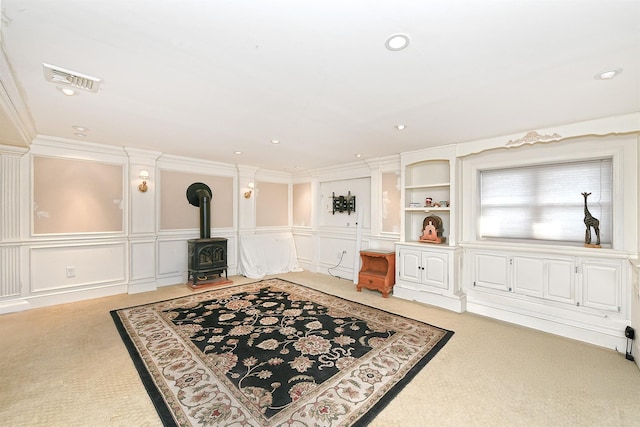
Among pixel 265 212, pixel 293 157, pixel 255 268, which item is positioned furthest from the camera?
pixel 265 212

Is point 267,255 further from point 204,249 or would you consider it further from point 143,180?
point 143,180

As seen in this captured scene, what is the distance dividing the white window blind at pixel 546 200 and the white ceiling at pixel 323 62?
0.72 m

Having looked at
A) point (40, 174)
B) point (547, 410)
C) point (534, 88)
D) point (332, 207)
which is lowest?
point (547, 410)

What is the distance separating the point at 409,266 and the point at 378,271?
726 millimetres

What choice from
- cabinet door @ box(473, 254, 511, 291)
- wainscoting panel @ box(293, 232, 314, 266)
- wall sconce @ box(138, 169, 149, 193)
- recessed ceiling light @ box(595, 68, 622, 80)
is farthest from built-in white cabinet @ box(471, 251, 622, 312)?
wall sconce @ box(138, 169, 149, 193)

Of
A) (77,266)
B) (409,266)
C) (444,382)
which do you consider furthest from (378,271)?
(77,266)

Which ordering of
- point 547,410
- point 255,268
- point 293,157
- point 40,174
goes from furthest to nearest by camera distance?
point 255,268 < point 293,157 < point 40,174 < point 547,410

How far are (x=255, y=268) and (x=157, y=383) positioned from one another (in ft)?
12.3

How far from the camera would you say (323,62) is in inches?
74.5

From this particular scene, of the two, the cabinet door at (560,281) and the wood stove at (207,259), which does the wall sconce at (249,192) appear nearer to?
the wood stove at (207,259)

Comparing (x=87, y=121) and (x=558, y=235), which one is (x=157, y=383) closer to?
(x=87, y=121)

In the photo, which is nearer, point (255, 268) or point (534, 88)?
point (534, 88)

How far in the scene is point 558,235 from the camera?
350 cm

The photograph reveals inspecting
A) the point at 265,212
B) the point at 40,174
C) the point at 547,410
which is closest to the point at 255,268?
the point at 265,212
